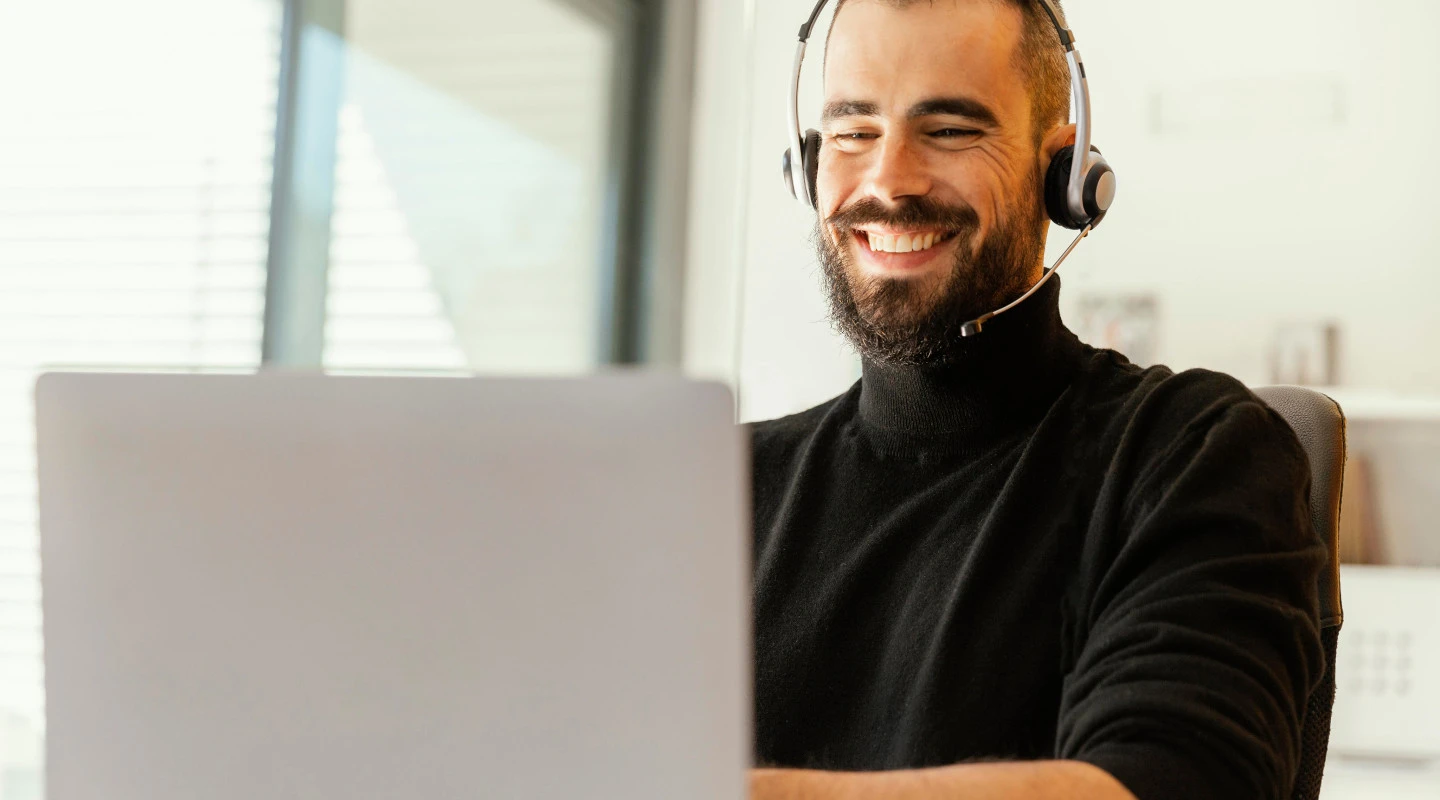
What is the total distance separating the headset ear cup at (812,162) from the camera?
1397mm

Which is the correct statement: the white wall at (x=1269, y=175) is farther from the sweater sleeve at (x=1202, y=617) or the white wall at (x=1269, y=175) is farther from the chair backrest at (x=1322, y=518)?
the sweater sleeve at (x=1202, y=617)

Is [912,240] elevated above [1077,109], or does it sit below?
below

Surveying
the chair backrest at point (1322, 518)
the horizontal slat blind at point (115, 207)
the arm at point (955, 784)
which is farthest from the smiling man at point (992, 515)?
the horizontal slat blind at point (115, 207)

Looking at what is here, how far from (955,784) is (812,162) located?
2.70 ft

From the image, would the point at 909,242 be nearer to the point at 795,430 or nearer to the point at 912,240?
the point at 912,240

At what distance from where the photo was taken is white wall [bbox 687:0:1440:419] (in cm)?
262

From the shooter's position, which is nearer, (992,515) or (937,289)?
(992,515)

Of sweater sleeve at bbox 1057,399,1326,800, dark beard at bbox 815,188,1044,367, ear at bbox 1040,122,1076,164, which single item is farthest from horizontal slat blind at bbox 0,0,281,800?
sweater sleeve at bbox 1057,399,1326,800

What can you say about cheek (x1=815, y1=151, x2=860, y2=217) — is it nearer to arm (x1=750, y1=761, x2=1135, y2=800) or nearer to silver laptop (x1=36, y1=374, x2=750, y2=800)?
arm (x1=750, y1=761, x2=1135, y2=800)

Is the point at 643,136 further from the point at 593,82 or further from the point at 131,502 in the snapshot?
the point at 131,502

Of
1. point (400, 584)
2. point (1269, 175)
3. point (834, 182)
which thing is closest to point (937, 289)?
point (834, 182)

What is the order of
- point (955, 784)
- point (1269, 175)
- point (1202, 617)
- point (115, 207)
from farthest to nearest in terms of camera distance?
1. point (1269, 175)
2. point (115, 207)
3. point (1202, 617)
4. point (955, 784)

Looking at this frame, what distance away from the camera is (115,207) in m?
2.47

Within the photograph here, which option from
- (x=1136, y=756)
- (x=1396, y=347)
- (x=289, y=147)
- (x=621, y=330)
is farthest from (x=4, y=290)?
(x=1396, y=347)
